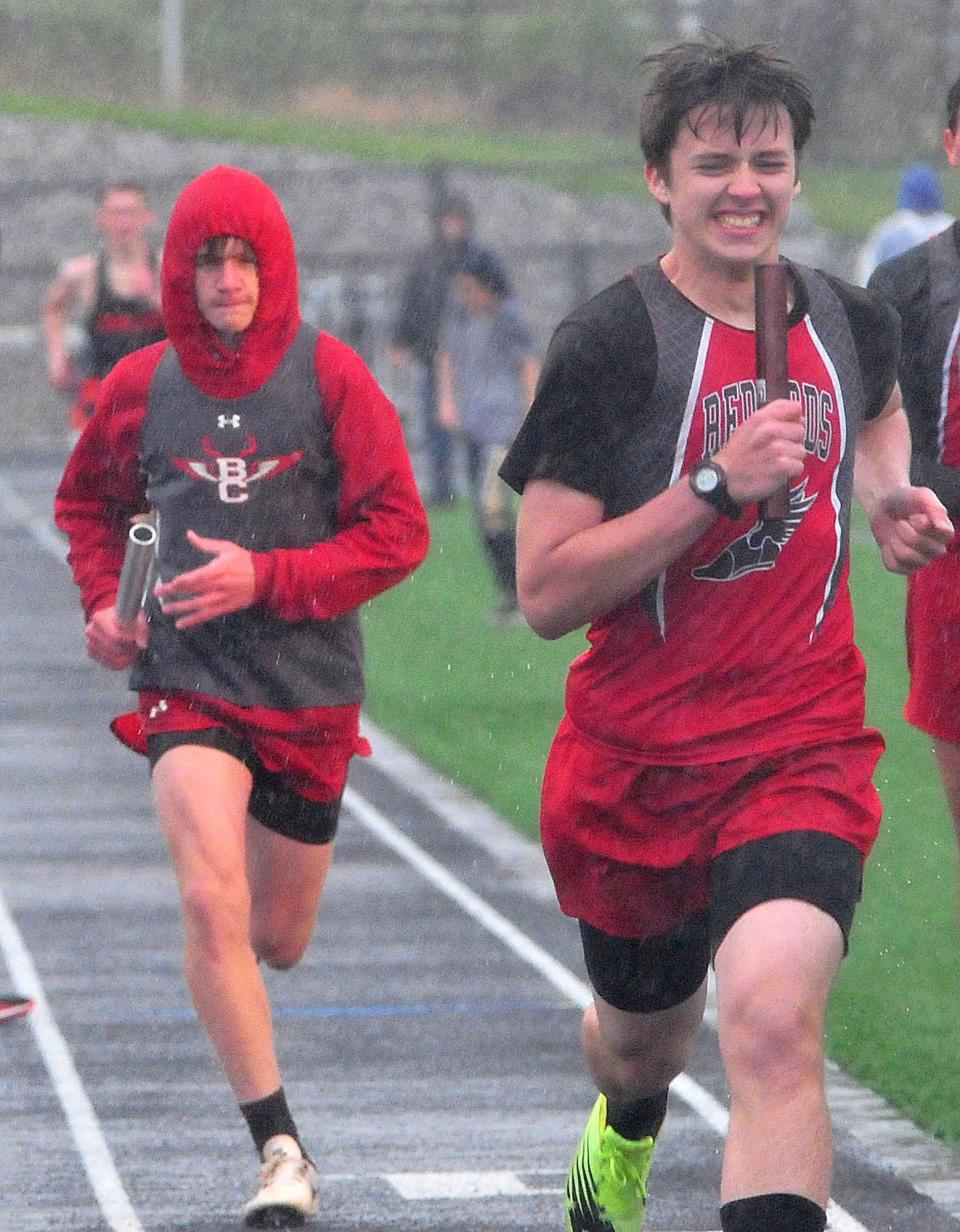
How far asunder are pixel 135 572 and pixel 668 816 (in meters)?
1.51

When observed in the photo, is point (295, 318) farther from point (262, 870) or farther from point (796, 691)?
point (796, 691)

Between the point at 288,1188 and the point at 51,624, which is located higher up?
the point at 288,1188

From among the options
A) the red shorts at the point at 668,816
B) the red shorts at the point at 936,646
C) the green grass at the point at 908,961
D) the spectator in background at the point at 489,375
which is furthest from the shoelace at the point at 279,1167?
the spectator in background at the point at 489,375

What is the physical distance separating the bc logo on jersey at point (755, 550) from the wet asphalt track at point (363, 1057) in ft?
5.07

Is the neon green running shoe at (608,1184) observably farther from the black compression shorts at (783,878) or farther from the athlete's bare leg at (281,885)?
the athlete's bare leg at (281,885)

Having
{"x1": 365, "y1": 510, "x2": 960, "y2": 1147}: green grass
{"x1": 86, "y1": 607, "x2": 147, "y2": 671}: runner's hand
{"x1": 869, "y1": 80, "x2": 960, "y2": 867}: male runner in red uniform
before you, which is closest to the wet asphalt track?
{"x1": 365, "y1": 510, "x2": 960, "y2": 1147}: green grass

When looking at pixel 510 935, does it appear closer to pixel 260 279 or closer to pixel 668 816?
pixel 260 279

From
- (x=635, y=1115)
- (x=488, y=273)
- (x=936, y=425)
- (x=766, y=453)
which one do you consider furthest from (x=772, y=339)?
(x=488, y=273)

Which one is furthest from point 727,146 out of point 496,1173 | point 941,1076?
point 941,1076

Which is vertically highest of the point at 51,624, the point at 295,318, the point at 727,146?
the point at 727,146

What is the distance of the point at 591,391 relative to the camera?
13.9ft

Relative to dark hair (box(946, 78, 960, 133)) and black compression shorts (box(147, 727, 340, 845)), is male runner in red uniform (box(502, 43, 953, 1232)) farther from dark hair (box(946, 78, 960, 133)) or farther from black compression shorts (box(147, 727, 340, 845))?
dark hair (box(946, 78, 960, 133))

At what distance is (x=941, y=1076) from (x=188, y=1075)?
1.71 meters

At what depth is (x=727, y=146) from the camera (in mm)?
4320
